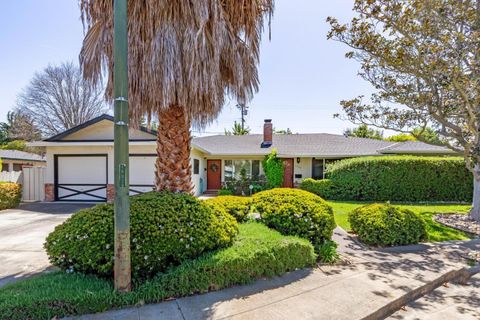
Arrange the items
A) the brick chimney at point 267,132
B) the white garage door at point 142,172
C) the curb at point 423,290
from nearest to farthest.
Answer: the curb at point 423,290 → the white garage door at point 142,172 → the brick chimney at point 267,132

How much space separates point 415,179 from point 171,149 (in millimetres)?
13299

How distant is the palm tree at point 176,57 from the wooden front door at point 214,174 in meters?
13.4

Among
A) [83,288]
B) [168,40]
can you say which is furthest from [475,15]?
[83,288]

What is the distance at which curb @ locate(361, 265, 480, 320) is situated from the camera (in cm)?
370

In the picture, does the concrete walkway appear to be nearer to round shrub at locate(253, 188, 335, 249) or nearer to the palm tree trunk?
round shrub at locate(253, 188, 335, 249)

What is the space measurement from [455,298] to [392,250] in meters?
2.02

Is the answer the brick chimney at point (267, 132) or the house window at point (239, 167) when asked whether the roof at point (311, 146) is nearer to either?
the brick chimney at point (267, 132)

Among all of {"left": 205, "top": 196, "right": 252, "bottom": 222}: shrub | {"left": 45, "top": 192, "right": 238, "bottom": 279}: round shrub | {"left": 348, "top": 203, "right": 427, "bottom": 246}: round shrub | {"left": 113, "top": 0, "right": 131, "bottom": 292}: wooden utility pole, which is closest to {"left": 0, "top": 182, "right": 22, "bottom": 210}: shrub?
{"left": 45, "top": 192, "right": 238, "bottom": 279}: round shrub

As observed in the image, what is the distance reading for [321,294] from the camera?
403 centimetres

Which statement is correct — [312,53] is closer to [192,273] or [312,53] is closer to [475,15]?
[475,15]

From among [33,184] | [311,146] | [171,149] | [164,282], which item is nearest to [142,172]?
[33,184]

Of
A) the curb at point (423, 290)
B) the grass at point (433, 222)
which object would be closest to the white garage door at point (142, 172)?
the grass at point (433, 222)

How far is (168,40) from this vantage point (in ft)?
16.5

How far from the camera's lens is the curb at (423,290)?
12.1 feet
